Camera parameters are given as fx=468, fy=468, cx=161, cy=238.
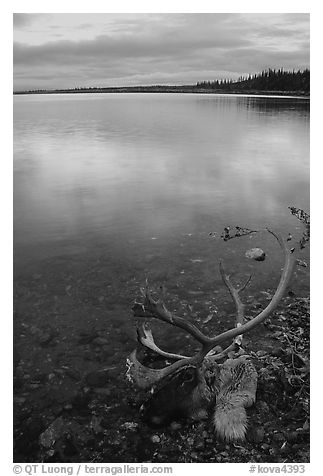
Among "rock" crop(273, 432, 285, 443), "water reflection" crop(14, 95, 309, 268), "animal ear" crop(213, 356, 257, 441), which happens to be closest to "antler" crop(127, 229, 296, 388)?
"animal ear" crop(213, 356, 257, 441)

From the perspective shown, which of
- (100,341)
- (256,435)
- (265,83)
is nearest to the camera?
(256,435)

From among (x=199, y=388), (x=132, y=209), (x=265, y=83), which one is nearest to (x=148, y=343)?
(x=199, y=388)

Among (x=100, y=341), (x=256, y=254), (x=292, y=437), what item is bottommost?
(x=292, y=437)

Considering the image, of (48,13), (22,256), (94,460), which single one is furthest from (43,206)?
Result: (94,460)

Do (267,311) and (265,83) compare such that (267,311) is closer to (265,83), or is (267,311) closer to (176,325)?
(176,325)

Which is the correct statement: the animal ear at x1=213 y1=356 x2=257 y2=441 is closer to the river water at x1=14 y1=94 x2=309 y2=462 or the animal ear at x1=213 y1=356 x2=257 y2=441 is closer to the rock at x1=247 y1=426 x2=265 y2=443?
the rock at x1=247 y1=426 x2=265 y2=443
